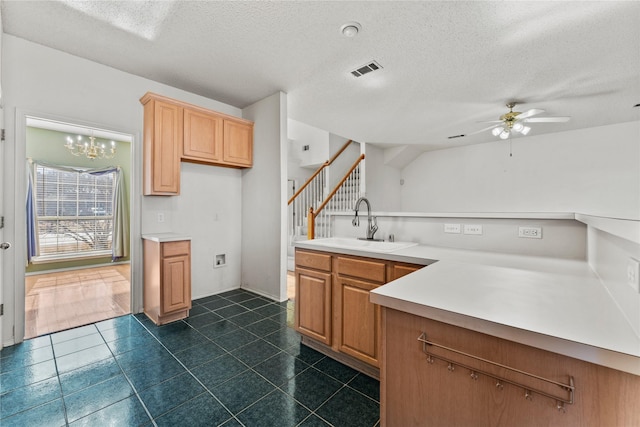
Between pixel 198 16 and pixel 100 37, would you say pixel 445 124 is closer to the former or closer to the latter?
pixel 198 16

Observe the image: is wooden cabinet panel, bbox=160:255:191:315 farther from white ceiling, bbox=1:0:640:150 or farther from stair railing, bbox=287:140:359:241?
stair railing, bbox=287:140:359:241

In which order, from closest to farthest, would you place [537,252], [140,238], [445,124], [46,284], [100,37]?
[537,252] → [100,37] → [140,238] → [46,284] → [445,124]

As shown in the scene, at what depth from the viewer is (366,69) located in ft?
9.62

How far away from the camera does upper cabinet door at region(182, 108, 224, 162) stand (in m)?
3.13

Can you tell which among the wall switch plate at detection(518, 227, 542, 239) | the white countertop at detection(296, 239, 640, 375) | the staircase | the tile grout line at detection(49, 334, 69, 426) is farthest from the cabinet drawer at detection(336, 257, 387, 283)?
the staircase

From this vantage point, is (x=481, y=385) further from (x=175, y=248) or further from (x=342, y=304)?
(x=175, y=248)

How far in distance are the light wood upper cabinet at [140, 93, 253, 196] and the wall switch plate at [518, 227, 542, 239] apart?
3154 millimetres

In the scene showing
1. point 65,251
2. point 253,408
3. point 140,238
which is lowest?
point 253,408

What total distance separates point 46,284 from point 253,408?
15.2ft

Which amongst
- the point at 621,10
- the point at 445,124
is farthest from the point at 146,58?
the point at 445,124

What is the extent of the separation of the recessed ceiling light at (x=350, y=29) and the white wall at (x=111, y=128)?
7.19 ft

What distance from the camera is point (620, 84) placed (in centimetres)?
317

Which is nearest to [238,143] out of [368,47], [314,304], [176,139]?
[176,139]

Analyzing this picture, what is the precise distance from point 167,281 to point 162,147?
144 cm
